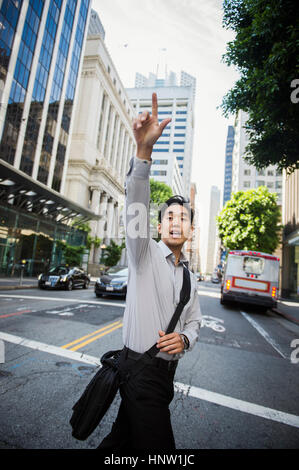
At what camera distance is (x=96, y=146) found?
42438 mm

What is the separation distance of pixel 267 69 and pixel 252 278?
879 cm

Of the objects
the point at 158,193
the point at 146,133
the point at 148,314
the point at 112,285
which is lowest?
the point at 112,285

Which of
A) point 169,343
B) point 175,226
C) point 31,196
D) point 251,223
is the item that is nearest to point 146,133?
point 175,226

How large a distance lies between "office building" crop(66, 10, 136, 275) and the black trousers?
34.1 meters

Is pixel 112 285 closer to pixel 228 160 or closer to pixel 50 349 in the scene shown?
pixel 50 349

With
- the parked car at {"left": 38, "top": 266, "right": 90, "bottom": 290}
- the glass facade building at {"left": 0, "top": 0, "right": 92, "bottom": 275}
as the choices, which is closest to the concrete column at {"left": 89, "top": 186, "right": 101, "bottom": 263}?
the glass facade building at {"left": 0, "top": 0, "right": 92, "bottom": 275}

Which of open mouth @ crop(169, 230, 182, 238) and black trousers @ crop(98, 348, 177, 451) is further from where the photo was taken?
open mouth @ crop(169, 230, 182, 238)

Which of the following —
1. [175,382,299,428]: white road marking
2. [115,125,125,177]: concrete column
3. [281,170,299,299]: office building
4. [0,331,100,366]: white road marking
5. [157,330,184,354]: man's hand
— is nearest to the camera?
[157,330,184,354]: man's hand

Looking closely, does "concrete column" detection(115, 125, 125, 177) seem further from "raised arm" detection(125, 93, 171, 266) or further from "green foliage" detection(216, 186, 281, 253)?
"raised arm" detection(125, 93, 171, 266)

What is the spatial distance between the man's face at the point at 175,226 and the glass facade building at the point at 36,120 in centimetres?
1547

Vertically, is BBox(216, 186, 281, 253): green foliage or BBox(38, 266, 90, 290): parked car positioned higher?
BBox(216, 186, 281, 253): green foliage

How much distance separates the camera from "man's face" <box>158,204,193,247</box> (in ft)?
5.90

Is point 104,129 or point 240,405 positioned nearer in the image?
point 240,405
